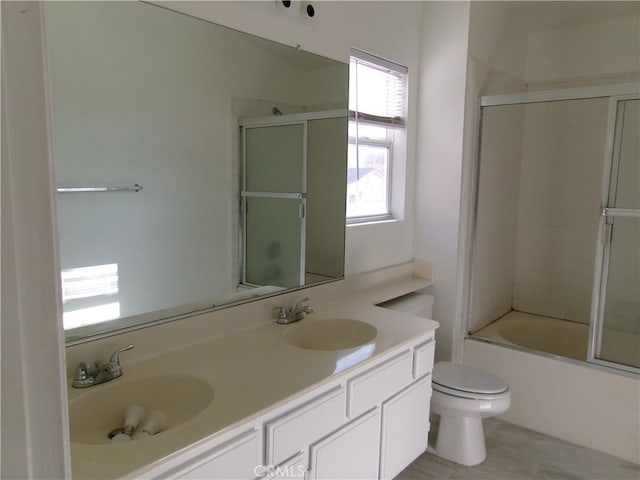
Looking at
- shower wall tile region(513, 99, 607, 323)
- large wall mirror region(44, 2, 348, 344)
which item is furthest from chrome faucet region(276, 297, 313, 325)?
shower wall tile region(513, 99, 607, 323)

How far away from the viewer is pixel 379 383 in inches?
70.5

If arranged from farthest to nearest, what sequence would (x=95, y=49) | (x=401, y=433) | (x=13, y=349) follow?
(x=401, y=433) < (x=95, y=49) < (x=13, y=349)

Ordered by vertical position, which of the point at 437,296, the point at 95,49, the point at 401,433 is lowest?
the point at 401,433

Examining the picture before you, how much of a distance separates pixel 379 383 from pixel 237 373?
1.91 ft

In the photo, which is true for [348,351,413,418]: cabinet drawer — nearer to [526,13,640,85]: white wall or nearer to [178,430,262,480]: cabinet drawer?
[178,430,262,480]: cabinet drawer

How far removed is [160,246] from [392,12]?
6.33 feet

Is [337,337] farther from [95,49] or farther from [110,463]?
[95,49]

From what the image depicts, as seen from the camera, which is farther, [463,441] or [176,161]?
[463,441]

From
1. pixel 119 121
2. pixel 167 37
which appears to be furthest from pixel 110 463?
pixel 167 37

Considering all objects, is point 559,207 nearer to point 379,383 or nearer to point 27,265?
point 379,383

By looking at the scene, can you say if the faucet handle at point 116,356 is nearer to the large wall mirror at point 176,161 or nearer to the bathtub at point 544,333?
the large wall mirror at point 176,161

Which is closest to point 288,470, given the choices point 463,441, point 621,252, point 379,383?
point 379,383

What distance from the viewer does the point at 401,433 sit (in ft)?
6.53

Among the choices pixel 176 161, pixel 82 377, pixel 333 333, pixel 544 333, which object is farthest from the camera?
pixel 544 333
